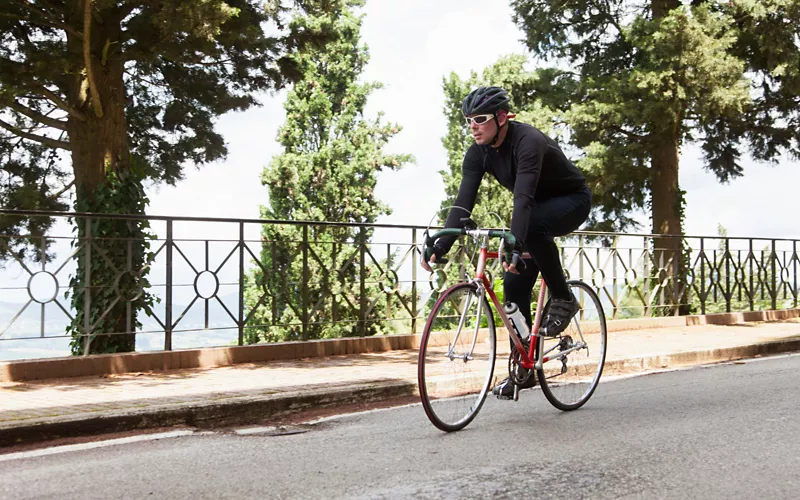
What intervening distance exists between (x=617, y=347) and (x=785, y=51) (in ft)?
41.4

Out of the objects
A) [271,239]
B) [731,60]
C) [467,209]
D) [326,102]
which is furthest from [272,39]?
[326,102]

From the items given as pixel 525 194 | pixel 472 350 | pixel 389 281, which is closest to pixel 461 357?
pixel 472 350

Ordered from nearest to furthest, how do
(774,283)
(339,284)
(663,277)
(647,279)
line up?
1. (339,284)
2. (647,279)
3. (663,277)
4. (774,283)

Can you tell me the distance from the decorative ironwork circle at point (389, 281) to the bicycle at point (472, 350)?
5044 mm

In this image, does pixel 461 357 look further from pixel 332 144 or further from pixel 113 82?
pixel 332 144

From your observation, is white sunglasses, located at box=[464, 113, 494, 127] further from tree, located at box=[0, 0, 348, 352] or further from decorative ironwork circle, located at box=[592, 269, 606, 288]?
decorative ironwork circle, located at box=[592, 269, 606, 288]

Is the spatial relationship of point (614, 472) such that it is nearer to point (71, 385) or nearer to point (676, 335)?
point (71, 385)

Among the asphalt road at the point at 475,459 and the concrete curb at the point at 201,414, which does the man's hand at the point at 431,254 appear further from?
the concrete curb at the point at 201,414

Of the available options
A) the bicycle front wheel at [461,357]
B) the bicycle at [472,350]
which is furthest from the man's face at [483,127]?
the bicycle front wheel at [461,357]

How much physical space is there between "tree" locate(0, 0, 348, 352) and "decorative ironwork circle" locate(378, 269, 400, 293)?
3026mm

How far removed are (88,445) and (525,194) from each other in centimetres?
311

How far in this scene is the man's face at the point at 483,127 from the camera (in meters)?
5.27

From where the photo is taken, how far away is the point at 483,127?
5.29 meters

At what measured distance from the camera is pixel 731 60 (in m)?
19.1
